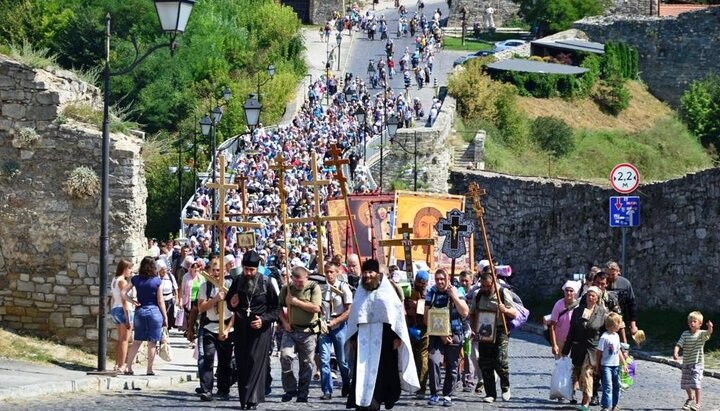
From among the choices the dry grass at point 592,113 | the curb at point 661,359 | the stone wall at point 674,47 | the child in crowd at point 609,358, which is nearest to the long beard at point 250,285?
the child in crowd at point 609,358

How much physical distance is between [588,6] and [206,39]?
1882 cm

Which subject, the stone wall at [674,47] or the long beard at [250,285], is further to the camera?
the stone wall at [674,47]

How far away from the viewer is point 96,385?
21.5 m

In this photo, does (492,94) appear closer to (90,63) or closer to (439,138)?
(439,138)

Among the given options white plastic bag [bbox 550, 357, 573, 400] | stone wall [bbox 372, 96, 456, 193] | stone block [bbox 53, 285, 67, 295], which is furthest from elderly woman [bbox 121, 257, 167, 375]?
stone wall [bbox 372, 96, 456, 193]

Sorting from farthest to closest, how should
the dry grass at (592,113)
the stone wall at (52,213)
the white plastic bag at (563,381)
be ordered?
the dry grass at (592,113) → the stone wall at (52,213) → the white plastic bag at (563,381)

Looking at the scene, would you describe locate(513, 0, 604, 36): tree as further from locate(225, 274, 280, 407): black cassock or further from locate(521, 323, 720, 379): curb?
locate(225, 274, 280, 407): black cassock

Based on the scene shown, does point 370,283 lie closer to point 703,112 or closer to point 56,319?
point 56,319

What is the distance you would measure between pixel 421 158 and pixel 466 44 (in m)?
35.7

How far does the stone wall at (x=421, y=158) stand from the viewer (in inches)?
2092

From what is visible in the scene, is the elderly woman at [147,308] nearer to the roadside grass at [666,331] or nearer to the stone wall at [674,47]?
the roadside grass at [666,331]

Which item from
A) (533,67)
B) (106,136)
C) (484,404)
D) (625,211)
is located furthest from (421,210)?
(533,67)

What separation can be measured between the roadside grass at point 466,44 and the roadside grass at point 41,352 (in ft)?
207

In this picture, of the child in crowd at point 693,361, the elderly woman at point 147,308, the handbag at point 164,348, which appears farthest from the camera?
the handbag at point 164,348
